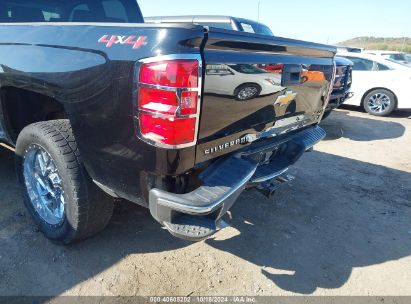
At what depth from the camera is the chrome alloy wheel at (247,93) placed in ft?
6.72

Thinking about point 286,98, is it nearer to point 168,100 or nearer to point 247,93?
point 247,93

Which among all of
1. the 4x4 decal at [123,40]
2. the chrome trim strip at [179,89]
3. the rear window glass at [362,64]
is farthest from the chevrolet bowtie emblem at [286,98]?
the rear window glass at [362,64]

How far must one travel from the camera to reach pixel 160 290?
2270 millimetres

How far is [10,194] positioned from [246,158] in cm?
245

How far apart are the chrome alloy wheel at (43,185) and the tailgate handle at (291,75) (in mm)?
1799

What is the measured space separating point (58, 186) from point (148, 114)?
125cm

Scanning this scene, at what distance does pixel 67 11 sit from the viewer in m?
3.46

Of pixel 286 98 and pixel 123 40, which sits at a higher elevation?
pixel 123 40

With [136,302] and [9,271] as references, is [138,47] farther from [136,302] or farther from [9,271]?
[9,271]

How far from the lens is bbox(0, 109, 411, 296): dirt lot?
91.6 inches

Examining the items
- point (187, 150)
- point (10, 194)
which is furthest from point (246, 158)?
point (10, 194)

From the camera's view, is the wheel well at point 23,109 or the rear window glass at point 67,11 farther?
the rear window glass at point 67,11

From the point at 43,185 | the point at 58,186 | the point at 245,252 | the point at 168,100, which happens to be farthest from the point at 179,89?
the point at 43,185

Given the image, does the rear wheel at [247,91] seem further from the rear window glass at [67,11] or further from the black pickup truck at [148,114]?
the rear window glass at [67,11]
